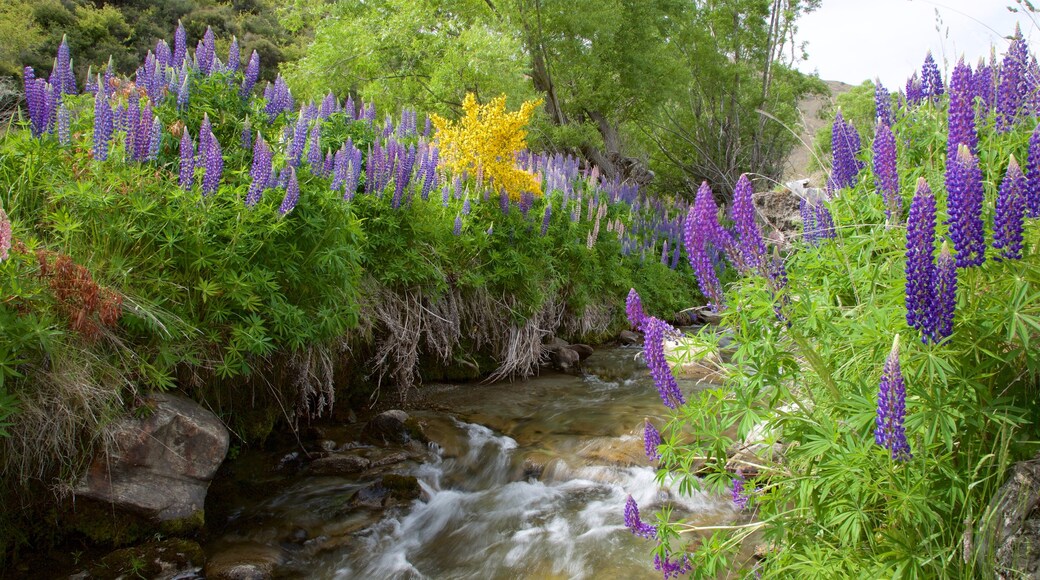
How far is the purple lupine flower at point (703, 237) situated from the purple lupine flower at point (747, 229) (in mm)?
105

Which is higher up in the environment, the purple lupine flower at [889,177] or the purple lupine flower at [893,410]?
the purple lupine flower at [889,177]

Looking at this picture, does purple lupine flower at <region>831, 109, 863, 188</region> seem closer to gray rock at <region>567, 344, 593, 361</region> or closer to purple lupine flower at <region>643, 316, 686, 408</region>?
purple lupine flower at <region>643, 316, 686, 408</region>

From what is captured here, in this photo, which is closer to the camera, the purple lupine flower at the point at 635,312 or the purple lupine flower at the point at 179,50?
the purple lupine flower at the point at 635,312

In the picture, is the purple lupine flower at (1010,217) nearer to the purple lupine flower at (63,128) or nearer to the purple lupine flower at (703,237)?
the purple lupine flower at (703,237)

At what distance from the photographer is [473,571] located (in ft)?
13.4

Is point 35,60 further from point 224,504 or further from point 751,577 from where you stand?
point 751,577

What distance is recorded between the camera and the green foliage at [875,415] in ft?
6.56

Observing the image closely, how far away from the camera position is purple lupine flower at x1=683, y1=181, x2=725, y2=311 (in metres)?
2.57

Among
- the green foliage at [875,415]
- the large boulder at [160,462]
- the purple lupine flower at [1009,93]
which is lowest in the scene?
the large boulder at [160,462]

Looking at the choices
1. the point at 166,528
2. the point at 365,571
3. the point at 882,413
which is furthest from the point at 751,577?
the point at 166,528

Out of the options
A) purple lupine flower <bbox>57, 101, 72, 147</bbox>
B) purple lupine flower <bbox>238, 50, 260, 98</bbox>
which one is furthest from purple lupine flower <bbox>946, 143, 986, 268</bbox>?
purple lupine flower <bbox>238, 50, 260, 98</bbox>

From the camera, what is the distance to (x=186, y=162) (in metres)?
4.14

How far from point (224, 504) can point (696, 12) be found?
78.1ft

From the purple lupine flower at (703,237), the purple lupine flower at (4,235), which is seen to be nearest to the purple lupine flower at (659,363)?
the purple lupine flower at (703,237)
